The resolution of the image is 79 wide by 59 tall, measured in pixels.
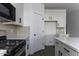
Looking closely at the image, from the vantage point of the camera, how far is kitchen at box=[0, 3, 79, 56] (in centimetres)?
231

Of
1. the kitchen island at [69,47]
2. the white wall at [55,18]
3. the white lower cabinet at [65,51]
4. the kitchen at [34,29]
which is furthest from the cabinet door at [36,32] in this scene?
the kitchen island at [69,47]

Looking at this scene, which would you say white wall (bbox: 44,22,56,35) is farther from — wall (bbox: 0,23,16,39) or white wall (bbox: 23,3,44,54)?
wall (bbox: 0,23,16,39)

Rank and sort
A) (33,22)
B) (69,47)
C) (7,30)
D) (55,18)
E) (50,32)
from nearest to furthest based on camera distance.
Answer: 1. (69,47)
2. (7,30)
3. (33,22)
4. (55,18)
5. (50,32)

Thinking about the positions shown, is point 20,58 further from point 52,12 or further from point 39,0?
point 52,12


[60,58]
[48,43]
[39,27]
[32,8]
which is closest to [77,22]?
[48,43]

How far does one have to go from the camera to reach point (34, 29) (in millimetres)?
5750

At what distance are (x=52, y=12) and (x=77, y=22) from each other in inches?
84.9

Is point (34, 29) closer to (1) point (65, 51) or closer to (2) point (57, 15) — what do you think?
(2) point (57, 15)

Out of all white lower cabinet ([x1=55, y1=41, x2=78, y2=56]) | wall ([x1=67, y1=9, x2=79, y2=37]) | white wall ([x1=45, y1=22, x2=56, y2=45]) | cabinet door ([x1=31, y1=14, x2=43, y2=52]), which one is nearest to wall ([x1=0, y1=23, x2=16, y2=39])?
cabinet door ([x1=31, y1=14, x2=43, y2=52])

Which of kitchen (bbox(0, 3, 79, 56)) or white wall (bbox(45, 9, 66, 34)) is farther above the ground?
white wall (bbox(45, 9, 66, 34))

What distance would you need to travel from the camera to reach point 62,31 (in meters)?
8.21

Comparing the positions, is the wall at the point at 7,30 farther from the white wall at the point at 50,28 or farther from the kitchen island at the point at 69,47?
the white wall at the point at 50,28

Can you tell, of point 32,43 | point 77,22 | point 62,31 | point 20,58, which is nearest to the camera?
point 20,58

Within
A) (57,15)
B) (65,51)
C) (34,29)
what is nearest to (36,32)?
(34,29)
